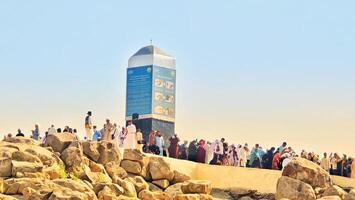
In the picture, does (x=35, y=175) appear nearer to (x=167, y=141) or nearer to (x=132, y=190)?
(x=132, y=190)

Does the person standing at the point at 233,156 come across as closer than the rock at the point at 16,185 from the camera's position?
No

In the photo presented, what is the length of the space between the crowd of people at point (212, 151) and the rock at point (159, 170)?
8.13 feet

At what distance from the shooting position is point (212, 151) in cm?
3553

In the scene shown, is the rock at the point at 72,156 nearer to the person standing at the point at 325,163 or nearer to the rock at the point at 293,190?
the rock at the point at 293,190

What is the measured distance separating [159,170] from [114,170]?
1952 millimetres

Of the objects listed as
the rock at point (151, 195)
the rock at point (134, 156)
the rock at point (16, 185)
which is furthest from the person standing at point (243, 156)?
the rock at point (16, 185)

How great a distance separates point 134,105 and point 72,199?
17397 mm

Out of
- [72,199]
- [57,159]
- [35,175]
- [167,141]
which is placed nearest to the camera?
[72,199]

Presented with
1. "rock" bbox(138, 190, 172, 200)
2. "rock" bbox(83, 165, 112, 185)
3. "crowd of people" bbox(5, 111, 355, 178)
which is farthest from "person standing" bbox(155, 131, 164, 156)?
"rock" bbox(138, 190, 172, 200)

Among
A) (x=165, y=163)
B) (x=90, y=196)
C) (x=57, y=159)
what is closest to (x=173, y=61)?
(x=165, y=163)

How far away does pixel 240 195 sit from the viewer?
3148cm

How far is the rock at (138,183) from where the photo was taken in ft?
92.6

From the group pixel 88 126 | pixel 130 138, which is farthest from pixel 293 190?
pixel 88 126

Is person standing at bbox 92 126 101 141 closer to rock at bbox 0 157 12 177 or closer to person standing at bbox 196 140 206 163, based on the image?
person standing at bbox 196 140 206 163
